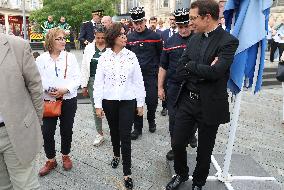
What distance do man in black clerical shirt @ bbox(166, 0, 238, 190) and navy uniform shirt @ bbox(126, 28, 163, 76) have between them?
1.95 m

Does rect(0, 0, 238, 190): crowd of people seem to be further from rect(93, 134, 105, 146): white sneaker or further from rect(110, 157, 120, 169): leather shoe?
rect(93, 134, 105, 146): white sneaker

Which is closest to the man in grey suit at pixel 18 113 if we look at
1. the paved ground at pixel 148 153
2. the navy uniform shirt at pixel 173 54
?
the paved ground at pixel 148 153

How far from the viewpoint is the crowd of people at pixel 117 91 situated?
2455 millimetres

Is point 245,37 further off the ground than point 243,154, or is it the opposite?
point 245,37

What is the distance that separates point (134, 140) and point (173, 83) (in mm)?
1453

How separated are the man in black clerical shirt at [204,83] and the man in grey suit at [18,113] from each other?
147 cm

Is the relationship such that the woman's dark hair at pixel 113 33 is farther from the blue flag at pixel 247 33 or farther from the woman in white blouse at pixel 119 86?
the blue flag at pixel 247 33

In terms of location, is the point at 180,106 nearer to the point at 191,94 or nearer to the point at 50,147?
the point at 191,94

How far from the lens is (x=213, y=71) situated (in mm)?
2799

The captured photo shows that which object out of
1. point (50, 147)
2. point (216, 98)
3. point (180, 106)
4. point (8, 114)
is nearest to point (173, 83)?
point (180, 106)

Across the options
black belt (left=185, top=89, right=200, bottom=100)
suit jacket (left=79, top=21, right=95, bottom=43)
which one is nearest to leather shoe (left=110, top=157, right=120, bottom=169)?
black belt (left=185, top=89, right=200, bottom=100)

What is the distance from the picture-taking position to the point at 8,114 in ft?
7.77

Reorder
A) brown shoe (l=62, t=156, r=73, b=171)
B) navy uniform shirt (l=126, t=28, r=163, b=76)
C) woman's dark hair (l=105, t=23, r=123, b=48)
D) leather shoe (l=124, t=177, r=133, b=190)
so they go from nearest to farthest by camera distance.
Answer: woman's dark hair (l=105, t=23, r=123, b=48) → leather shoe (l=124, t=177, r=133, b=190) → brown shoe (l=62, t=156, r=73, b=171) → navy uniform shirt (l=126, t=28, r=163, b=76)

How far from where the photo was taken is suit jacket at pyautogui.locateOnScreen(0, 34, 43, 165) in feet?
7.68
